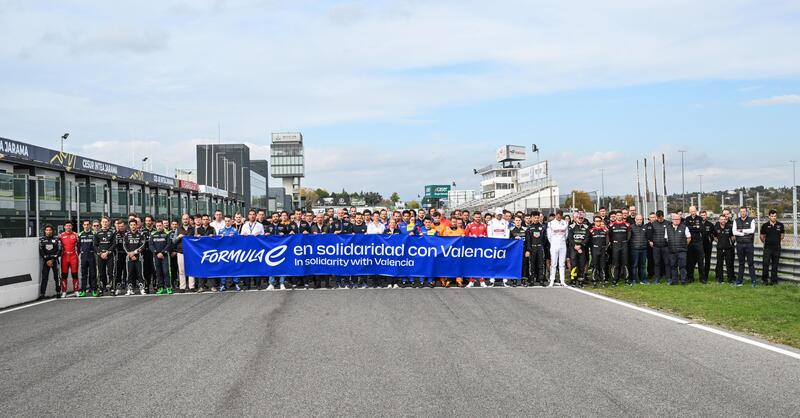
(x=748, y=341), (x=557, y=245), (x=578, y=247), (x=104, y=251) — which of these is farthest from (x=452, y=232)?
(x=748, y=341)

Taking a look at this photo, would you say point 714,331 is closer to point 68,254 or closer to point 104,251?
point 104,251

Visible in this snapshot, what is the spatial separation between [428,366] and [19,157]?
18.5m

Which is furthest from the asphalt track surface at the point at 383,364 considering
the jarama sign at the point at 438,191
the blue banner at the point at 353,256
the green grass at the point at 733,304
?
the jarama sign at the point at 438,191

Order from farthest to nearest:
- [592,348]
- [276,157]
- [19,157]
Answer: [276,157], [19,157], [592,348]

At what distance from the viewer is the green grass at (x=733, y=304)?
940 centimetres

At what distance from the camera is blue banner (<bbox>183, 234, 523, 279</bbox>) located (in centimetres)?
1595

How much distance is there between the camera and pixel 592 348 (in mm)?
7922

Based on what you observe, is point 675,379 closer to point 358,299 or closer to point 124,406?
point 124,406

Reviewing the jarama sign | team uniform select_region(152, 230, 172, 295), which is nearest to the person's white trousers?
team uniform select_region(152, 230, 172, 295)

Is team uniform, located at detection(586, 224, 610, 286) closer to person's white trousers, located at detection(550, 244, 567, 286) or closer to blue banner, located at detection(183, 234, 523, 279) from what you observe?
person's white trousers, located at detection(550, 244, 567, 286)

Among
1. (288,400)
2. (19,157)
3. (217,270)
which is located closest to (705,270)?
(217,270)

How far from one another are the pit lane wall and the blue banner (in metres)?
3.31

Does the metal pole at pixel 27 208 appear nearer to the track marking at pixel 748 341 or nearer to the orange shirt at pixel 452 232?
the orange shirt at pixel 452 232

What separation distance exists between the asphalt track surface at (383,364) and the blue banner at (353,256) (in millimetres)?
4268
